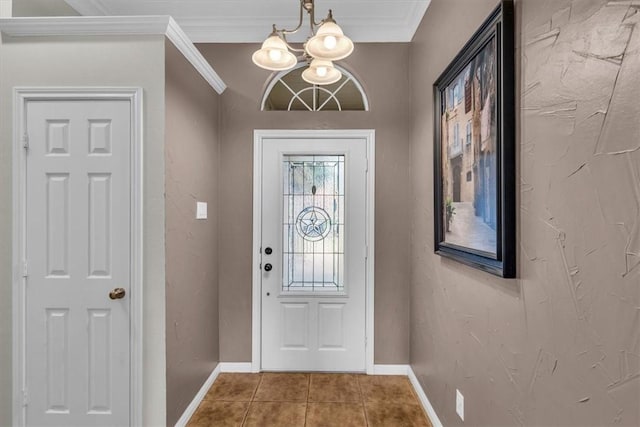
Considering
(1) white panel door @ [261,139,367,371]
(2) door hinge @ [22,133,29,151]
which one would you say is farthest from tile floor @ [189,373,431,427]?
(2) door hinge @ [22,133,29,151]

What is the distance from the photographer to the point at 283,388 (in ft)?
8.99

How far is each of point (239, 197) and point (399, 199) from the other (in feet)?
4.44

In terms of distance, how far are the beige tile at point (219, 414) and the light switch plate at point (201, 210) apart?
1.34 meters

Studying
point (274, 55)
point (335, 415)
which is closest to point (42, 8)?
point (274, 55)

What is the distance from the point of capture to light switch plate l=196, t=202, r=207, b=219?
8.24ft

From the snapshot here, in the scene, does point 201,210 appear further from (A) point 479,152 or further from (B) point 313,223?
(A) point 479,152

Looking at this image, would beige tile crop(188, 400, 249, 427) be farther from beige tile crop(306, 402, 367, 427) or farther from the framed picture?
the framed picture

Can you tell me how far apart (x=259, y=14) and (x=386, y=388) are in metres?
3.14

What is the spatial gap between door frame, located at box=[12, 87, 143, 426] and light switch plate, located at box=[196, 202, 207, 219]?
0.52 meters

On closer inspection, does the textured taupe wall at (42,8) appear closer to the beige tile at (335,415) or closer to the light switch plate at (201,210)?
the light switch plate at (201,210)

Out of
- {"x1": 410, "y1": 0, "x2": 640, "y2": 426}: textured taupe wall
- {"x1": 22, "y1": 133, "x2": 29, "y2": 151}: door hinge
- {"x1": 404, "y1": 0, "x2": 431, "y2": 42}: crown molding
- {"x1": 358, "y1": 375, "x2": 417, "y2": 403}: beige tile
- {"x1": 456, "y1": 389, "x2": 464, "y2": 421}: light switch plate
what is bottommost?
{"x1": 358, "y1": 375, "x2": 417, "y2": 403}: beige tile

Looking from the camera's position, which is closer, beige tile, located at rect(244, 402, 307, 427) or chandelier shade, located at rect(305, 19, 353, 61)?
chandelier shade, located at rect(305, 19, 353, 61)

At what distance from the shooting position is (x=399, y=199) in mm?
2977

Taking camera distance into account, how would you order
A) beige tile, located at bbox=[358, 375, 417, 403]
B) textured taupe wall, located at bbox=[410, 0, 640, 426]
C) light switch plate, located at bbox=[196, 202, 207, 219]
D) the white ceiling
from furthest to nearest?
the white ceiling, beige tile, located at bbox=[358, 375, 417, 403], light switch plate, located at bbox=[196, 202, 207, 219], textured taupe wall, located at bbox=[410, 0, 640, 426]
